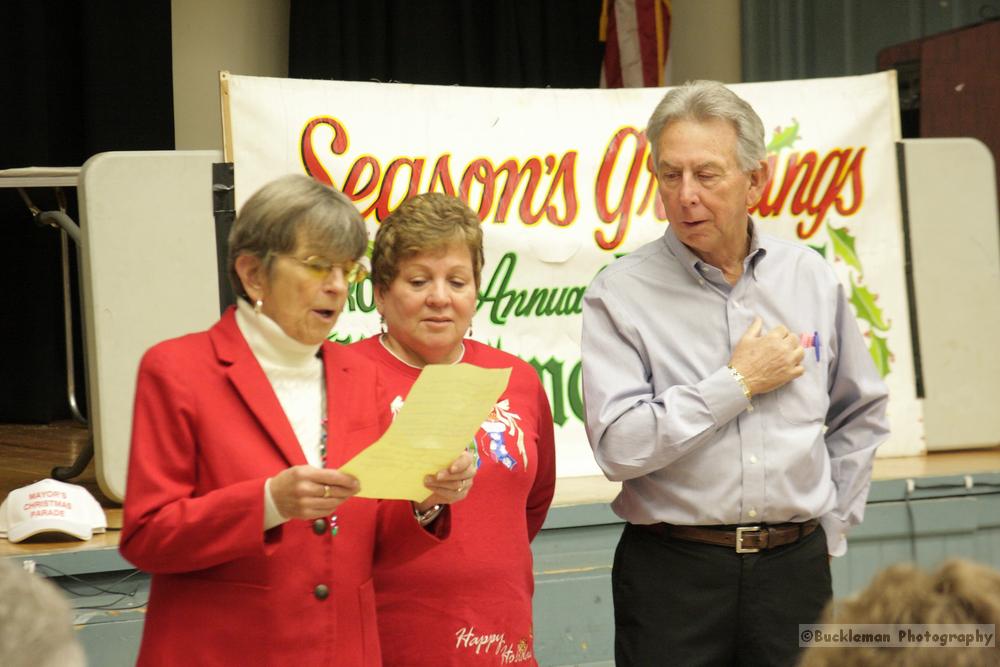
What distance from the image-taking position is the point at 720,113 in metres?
2.11

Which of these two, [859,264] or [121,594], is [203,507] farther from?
[859,264]

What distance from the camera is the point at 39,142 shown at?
6.30m

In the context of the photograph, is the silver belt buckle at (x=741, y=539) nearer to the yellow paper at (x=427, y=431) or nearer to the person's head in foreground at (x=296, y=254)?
the yellow paper at (x=427, y=431)

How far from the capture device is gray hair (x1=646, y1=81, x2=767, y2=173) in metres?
2.11

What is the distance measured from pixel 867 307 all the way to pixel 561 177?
1181 mm

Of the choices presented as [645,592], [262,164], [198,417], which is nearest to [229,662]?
[198,417]

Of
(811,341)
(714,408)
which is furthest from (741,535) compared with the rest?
(811,341)

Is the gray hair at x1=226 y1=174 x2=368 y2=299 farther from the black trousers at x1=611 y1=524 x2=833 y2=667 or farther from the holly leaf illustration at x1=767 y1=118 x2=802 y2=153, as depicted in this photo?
the holly leaf illustration at x1=767 y1=118 x2=802 y2=153

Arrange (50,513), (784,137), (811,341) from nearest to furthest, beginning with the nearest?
(811,341)
(50,513)
(784,137)

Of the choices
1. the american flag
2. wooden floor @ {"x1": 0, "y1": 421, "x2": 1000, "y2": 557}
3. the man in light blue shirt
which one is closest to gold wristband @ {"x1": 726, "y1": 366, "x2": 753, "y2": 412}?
the man in light blue shirt

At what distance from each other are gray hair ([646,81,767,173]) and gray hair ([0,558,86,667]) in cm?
146

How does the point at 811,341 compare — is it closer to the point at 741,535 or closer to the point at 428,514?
the point at 741,535

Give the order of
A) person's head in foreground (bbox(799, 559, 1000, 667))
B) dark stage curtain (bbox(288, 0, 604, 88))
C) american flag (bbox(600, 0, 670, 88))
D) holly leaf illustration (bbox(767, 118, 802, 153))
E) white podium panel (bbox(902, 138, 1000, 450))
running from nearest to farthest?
1. person's head in foreground (bbox(799, 559, 1000, 667))
2. holly leaf illustration (bbox(767, 118, 802, 153))
3. white podium panel (bbox(902, 138, 1000, 450))
4. american flag (bbox(600, 0, 670, 88))
5. dark stage curtain (bbox(288, 0, 604, 88))

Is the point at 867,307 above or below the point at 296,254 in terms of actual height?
below
